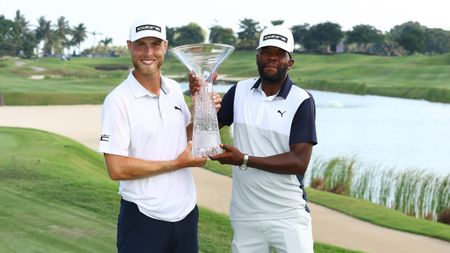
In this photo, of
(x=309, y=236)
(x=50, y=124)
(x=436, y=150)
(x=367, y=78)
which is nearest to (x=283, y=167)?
(x=309, y=236)

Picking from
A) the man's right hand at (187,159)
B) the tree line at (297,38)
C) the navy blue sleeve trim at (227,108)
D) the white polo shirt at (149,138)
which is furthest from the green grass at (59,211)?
the tree line at (297,38)

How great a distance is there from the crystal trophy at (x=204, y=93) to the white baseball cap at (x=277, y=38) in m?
0.22

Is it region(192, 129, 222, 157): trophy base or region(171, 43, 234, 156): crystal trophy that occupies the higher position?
region(171, 43, 234, 156): crystal trophy

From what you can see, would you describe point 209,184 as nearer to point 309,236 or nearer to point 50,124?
point 309,236

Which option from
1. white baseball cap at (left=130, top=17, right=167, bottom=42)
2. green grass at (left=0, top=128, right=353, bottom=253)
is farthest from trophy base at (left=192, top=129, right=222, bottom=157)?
green grass at (left=0, top=128, right=353, bottom=253)

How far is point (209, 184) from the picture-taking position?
1176 cm

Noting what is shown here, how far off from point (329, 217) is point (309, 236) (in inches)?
215

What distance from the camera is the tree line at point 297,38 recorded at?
364 feet

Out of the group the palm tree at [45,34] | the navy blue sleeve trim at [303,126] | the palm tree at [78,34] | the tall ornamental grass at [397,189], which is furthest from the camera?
the palm tree at [78,34]

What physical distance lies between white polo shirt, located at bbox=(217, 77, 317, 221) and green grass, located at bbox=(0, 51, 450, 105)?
101 ft

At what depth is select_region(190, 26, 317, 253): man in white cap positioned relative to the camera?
12.1ft

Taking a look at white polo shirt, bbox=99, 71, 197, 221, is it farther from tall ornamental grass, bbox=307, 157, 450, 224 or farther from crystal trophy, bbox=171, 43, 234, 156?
tall ornamental grass, bbox=307, 157, 450, 224

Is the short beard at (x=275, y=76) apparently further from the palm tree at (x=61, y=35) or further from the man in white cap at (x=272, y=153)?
the palm tree at (x=61, y=35)

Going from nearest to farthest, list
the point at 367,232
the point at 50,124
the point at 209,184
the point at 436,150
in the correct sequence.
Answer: the point at 367,232, the point at 209,184, the point at 436,150, the point at 50,124
